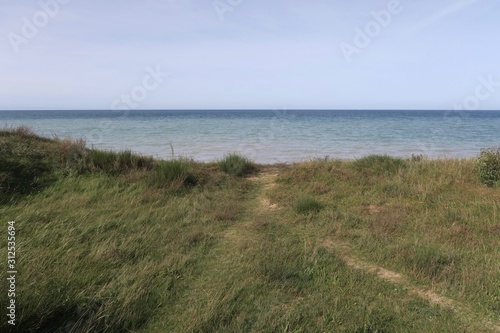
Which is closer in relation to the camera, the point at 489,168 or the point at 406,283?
the point at 406,283

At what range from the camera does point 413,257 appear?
4.59 m

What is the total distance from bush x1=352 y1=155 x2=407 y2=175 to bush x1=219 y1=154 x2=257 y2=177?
3312 millimetres

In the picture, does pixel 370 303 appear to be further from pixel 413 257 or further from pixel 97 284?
pixel 97 284

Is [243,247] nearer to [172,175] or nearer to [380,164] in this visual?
[172,175]

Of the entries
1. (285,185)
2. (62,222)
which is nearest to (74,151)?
(62,222)

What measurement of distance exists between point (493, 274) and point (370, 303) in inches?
69.5

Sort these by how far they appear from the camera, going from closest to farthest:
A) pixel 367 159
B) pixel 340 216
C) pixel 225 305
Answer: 1. pixel 225 305
2. pixel 340 216
3. pixel 367 159

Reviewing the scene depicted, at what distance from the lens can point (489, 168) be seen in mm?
8312

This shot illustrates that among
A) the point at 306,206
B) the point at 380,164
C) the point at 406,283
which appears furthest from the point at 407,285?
the point at 380,164

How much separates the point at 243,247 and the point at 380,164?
241 inches

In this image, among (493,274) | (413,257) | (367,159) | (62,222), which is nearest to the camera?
(493,274)

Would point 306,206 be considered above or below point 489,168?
below

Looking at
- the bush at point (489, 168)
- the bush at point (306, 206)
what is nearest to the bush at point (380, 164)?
the bush at point (489, 168)

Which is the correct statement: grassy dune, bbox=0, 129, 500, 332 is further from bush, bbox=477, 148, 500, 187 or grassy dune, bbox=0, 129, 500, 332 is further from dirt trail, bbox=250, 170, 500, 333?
bush, bbox=477, 148, 500, 187
